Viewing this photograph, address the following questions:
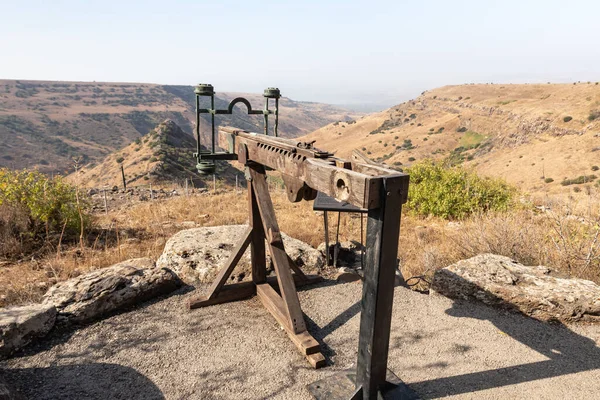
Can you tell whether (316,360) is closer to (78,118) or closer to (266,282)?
(266,282)

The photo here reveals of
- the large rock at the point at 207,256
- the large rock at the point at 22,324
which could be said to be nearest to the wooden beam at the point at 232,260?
the large rock at the point at 207,256

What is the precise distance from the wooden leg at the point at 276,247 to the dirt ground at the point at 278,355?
41cm

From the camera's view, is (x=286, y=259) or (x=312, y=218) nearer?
(x=286, y=259)

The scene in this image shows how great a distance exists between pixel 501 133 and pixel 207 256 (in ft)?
175

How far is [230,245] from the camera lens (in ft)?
19.4

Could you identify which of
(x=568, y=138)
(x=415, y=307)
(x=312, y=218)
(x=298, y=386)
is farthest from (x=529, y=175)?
(x=298, y=386)

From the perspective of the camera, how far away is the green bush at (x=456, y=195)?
10781 millimetres

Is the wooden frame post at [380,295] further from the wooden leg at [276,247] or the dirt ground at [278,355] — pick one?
the wooden leg at [276,247]

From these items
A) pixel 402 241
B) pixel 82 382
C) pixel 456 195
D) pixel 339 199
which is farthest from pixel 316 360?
pixel 456 195

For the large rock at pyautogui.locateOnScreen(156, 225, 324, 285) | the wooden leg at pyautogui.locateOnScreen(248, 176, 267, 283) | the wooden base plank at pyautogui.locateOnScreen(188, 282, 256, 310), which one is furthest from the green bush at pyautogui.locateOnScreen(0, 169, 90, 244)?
the wooden leg at pyautogui.locateOnScreen(248, 176, 267, 283)

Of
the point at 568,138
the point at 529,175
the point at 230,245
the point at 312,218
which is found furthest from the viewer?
the point at 568,138

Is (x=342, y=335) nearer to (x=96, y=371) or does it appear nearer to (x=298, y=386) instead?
(x=298, y=386)

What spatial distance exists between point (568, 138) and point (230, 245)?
4035 centimetres

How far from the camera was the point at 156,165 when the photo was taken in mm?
32188
